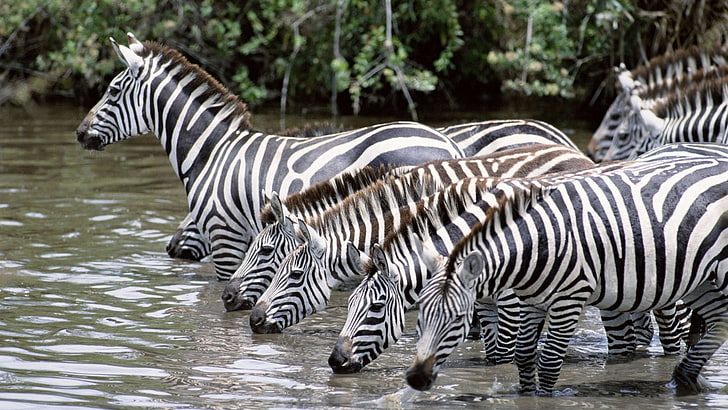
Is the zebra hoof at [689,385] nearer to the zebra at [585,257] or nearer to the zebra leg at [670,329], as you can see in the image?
the zebra at [585,257]

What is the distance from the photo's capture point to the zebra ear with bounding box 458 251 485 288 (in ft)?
18.3

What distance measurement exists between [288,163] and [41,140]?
408 inches

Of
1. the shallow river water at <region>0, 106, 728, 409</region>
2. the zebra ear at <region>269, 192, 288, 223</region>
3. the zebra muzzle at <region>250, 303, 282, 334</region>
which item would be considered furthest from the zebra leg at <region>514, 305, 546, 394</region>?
the zebra ear at <region>269, 192, 288, 223</region>

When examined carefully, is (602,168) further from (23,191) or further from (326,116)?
(326,116)

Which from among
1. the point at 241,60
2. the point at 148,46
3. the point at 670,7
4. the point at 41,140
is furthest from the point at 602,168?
the point at 241,60

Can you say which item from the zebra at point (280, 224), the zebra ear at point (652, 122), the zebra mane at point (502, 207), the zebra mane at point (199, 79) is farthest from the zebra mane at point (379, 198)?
the zebra ear at point (652, 122)

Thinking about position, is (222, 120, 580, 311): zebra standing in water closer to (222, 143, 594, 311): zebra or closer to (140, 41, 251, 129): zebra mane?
(222, 143, 594, 311): zebra

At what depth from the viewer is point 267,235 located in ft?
26.9

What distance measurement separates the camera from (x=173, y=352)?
7.43 meters

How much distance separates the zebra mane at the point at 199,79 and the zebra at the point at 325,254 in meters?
2.85

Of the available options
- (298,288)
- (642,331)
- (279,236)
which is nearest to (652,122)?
(642,331)

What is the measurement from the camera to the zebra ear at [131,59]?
33.6 ft

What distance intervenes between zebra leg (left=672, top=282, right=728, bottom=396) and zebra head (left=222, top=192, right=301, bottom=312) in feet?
9.83

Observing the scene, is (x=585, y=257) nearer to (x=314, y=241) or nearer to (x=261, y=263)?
(x=314, y=241)
